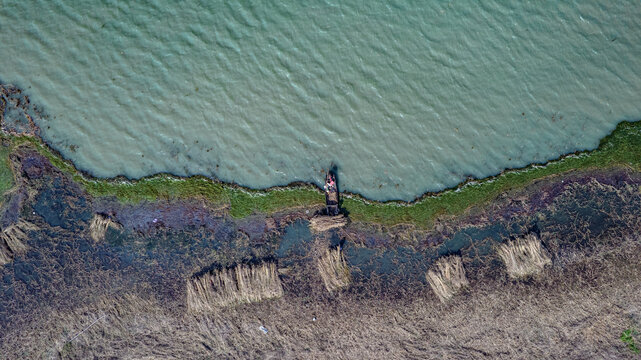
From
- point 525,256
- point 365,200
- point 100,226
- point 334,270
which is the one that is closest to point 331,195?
point 365,200

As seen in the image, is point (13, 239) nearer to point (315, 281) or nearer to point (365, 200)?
point (315, 281)

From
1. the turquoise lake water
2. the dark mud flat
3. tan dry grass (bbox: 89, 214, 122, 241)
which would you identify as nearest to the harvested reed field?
the dark mud flat

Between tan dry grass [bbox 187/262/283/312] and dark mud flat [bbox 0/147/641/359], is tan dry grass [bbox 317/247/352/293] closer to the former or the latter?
dark mud flat [bbox 0/147/641/359]

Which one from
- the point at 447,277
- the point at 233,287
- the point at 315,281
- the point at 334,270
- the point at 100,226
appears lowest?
the point at 233,287

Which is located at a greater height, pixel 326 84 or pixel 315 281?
pixel 326 84

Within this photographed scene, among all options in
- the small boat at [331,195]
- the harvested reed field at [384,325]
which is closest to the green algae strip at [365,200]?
the small boat at [331,195]

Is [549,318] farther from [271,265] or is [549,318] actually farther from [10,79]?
[10,79]

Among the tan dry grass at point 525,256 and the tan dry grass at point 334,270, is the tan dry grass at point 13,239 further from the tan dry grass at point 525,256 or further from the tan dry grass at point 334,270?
the tan dry grass at point 525,256
